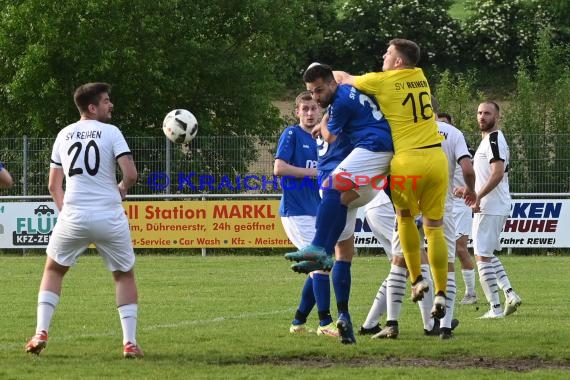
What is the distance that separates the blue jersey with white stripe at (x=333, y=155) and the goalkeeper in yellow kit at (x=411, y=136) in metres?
0.48

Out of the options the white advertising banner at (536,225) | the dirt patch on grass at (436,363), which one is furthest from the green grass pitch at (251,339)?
the white advertising banner at (536,225)

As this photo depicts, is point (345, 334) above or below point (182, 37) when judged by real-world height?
below

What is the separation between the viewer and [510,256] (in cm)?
2511

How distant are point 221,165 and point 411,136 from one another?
1638cm

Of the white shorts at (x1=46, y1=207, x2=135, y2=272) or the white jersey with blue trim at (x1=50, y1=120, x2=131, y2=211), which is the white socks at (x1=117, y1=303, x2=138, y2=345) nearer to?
the white shorts at (x1=46, y1=207, x2=135, y2=272)

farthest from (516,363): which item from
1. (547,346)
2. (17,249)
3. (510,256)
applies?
(17,249)

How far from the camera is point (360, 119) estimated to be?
32.2 ft

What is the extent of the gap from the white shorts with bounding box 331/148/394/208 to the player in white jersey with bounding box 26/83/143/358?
167cm

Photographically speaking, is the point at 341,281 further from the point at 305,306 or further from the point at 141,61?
the point at 141,61

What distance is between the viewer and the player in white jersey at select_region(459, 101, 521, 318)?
520 inches

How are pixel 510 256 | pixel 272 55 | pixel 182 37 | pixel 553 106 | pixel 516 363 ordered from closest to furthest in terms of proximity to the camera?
pixel 516 363, pixel 510 256, pixel 553 106, pixel 182 37, pixel 272 55

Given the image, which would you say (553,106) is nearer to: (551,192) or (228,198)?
(551,192)

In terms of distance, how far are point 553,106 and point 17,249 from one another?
1288cm

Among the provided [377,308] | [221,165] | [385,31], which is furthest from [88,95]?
[385,31]
